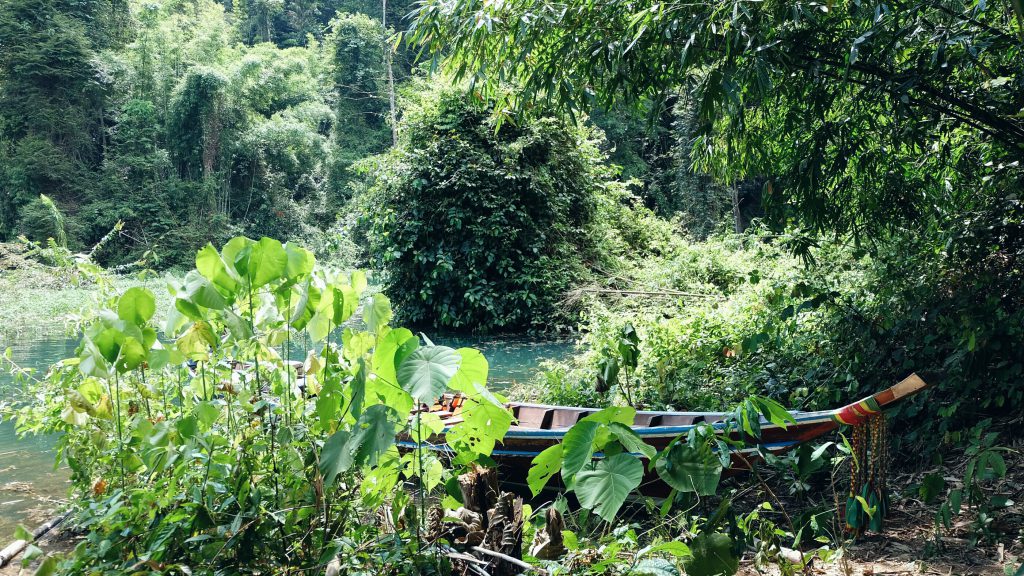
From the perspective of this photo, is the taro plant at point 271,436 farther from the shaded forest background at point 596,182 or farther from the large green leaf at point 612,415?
the shaded forest background at point 596,182

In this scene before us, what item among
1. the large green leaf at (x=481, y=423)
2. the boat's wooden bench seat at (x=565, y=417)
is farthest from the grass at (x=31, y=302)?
the large green leaf at (x=481, y=423)

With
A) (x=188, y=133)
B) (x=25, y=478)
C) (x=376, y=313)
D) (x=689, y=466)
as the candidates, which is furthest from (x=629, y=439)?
(x=188, y=133)

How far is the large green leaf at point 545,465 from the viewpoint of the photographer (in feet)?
4.61

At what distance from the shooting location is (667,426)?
155 inches

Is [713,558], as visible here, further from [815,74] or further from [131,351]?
[815,74]

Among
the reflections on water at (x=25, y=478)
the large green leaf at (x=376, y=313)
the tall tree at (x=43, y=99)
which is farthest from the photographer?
the tall tree at (x=43, y=99)

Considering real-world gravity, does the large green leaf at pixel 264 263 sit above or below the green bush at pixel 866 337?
above

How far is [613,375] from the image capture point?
3.43 meters

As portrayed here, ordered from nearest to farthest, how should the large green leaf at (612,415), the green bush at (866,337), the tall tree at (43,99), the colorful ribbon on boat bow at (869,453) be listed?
the large green leaf at (612,415)
the colorful ribbon on boat bow at (869,453)
the green bush at (866,337)
the tall tree at (43,99)

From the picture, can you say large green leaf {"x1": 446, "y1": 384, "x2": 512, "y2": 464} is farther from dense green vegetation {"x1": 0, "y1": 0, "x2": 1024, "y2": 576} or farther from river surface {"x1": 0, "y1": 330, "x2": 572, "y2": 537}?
river surface {"x1": 0, "y1": 330, "x2": 572, "y2": 537}

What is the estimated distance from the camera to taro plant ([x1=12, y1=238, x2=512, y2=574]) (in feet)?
5.18

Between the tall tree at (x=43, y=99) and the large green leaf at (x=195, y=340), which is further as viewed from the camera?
the tall tree at (x=43, y=99)

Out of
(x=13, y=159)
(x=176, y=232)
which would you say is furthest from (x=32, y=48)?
(x=176, y=232)

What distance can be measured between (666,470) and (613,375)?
78.3 inches
